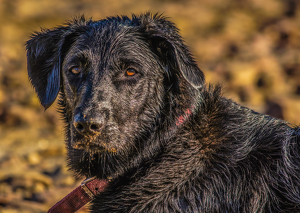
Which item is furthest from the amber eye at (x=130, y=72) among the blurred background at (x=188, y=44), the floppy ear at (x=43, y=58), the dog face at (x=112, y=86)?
the blurred background at (x=188, y=44)

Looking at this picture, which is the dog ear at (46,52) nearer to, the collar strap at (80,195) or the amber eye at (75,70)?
the amber eye at (75,70)

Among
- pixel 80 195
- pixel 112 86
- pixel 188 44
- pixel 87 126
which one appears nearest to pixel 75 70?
pixel 112 86

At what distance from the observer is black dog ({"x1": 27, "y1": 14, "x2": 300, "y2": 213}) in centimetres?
249

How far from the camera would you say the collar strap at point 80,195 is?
282 cm

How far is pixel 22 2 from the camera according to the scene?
10664mm

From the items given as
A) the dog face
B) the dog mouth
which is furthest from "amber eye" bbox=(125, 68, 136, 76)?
the dog mouth

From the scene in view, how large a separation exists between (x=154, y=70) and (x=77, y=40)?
0.79 meters

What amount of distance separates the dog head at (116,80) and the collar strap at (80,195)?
12 centimetres

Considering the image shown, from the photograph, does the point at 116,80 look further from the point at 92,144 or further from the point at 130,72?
the point at 92,144

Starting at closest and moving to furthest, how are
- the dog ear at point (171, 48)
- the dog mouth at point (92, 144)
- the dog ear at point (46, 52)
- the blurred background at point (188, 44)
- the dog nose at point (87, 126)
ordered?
1. the dog nose at point (87, 126)
2. the dog mouth at point (92, 144)
3. the dog ear at point (171, 48)
4. the dog ear at point (46, 52)
5. the blurred background at point (188, 44)

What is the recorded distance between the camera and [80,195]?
2.86 m

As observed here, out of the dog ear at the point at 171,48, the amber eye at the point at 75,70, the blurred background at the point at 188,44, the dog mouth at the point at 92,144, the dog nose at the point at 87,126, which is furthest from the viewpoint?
the blurred background at the point at 188,44

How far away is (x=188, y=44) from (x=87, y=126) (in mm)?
8377

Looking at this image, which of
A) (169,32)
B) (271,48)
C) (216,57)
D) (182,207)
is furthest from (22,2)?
(182,207)
